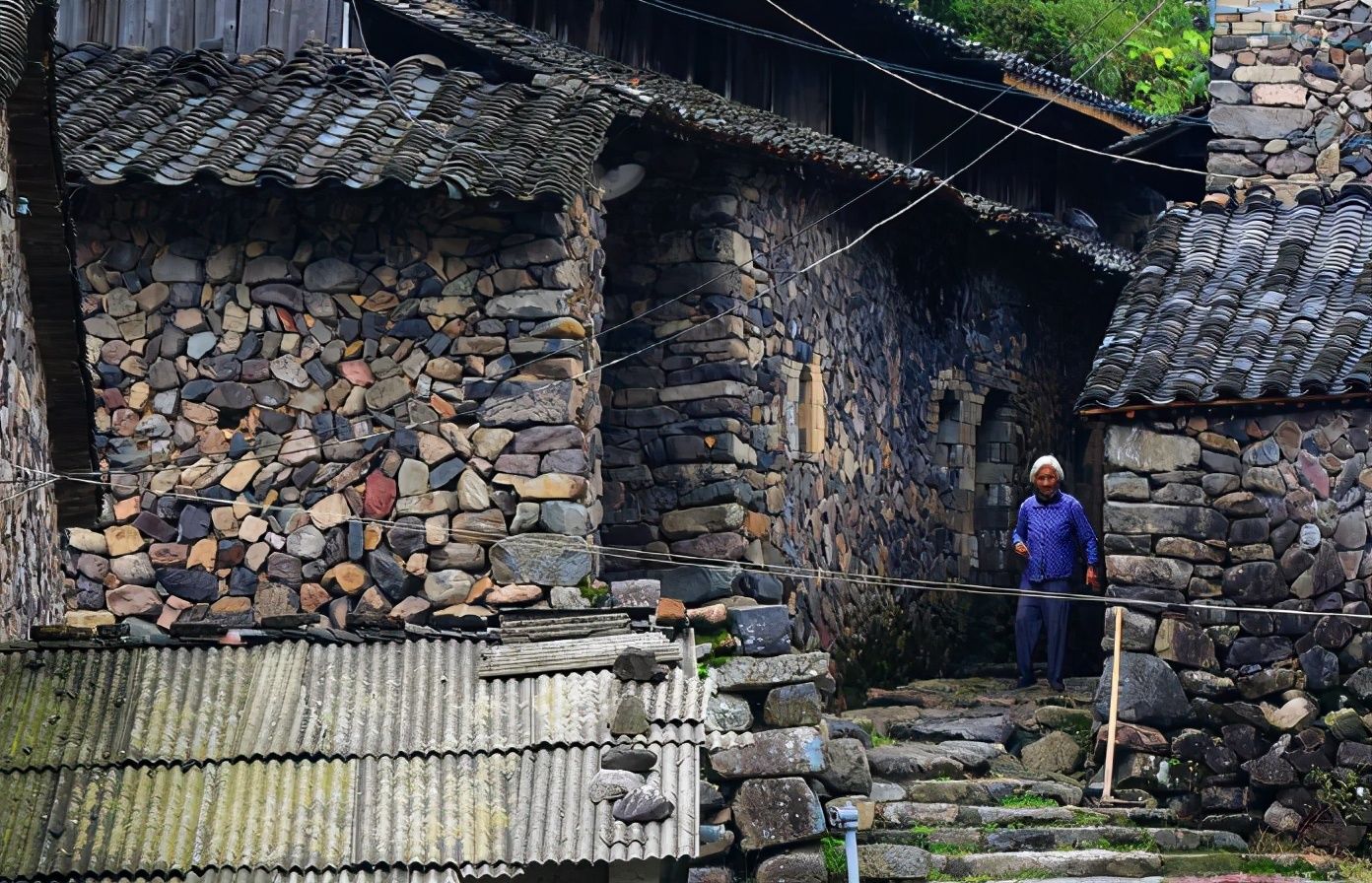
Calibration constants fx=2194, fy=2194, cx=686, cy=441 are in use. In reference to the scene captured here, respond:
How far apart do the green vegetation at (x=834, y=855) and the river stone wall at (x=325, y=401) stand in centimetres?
233

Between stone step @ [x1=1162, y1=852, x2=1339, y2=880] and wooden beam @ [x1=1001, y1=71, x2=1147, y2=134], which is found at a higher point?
wooden beam @ [x1=1001, y1=71, x2=1147, y2=134]

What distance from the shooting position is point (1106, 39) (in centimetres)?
2320

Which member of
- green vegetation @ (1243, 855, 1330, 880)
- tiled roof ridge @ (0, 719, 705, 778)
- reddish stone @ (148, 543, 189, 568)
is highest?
reddish stone @ (148, 543, 189, 568)

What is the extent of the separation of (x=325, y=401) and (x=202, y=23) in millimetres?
2566

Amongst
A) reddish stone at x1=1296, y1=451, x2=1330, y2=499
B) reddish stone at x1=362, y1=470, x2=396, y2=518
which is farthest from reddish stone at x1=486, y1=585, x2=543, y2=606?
reddish stone at x1=1296, y1=451, x2=1330, y2=499

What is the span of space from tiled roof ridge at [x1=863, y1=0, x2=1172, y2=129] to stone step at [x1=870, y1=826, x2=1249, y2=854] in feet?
24.2

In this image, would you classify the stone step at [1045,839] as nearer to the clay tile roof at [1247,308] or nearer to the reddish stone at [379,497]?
the clay tile roof at [1247,308]

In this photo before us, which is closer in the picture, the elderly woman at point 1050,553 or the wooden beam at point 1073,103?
the elderly woman at point 1050,553

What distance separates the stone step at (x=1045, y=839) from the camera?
10.5 m

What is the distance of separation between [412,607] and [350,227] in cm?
210

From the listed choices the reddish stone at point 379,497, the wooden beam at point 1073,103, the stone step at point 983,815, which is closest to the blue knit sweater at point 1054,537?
the stone step at point 983,815

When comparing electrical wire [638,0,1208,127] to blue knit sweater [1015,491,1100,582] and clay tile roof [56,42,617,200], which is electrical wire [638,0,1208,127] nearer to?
clay tile roof [56,42,617,200]

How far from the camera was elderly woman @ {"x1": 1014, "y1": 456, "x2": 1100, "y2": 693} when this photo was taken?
13336 mm

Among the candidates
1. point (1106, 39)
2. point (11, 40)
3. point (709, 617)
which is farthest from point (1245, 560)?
point (1106, 39)
